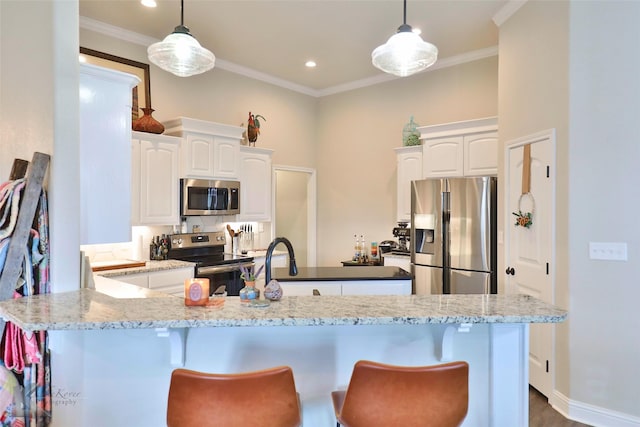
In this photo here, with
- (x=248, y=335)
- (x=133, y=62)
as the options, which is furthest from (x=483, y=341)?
(x=133, y=62)

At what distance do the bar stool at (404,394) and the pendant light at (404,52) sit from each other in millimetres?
1868

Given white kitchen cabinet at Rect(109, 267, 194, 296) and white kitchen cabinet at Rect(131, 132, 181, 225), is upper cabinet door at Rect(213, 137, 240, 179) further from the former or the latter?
white kitchen cabinet at Rect(109, 267, 194, 296)

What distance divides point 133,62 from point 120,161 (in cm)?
259

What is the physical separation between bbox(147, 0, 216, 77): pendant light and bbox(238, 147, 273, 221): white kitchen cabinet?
218 centimetres

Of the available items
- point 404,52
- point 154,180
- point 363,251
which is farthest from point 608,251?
point 154,180

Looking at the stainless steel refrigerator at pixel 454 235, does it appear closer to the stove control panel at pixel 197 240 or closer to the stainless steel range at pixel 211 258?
the stainless steel range at pixel 211 258

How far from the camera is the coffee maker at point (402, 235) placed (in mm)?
4996

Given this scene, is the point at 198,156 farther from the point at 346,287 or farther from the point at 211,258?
the point at 346,287

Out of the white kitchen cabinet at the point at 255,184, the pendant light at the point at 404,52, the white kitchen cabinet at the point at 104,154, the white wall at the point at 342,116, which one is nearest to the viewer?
the white kitchen cabinet at the point at 104,154

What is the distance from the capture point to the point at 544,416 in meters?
2.77

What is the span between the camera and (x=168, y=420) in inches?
50.7

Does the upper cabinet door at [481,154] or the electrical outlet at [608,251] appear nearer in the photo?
the electrical outlet at [608,251]

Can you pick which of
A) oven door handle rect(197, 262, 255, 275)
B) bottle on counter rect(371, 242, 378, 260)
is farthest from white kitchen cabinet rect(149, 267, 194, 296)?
bottle on counter rect(371, 242, 378, 260)

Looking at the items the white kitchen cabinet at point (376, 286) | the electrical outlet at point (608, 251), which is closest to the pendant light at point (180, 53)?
the white kitchen cabinet at point (376, 286)
